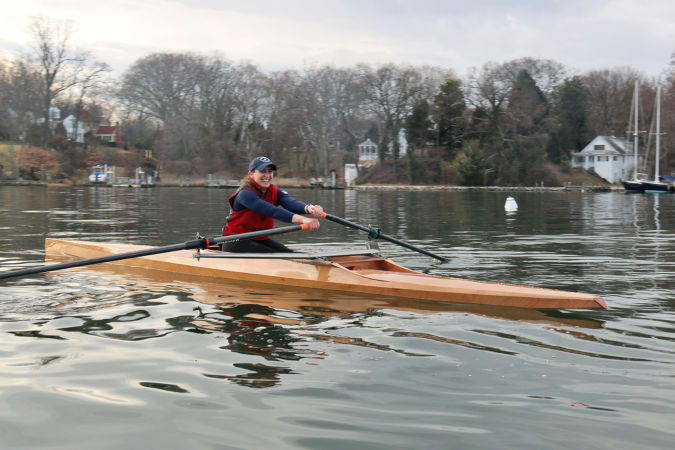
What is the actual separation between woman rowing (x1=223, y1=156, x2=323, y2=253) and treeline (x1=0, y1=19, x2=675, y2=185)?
5919 centimetres

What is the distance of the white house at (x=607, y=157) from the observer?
70625 millimetres

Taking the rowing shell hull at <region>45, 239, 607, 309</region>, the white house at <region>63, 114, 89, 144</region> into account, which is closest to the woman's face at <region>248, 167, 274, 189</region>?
the rowing shell hull at <region>45, 239, 607, 309</region>

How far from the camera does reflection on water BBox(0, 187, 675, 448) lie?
4105 mm

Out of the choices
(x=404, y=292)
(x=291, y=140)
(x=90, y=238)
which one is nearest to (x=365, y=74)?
(x=291, y=140)

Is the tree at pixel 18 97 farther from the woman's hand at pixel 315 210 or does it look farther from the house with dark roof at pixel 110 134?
the woman's hand at pixel 315 210

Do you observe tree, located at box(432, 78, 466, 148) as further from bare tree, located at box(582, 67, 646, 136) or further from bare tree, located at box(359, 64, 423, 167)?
bare tree, located at box(582, 67, 646, 136)

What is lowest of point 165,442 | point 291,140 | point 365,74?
point 165,442

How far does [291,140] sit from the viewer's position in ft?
257

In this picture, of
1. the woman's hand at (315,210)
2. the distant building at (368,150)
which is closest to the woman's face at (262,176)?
the woman's hand at (315,210)

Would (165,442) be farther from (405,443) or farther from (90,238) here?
(90,238)

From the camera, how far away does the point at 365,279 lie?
27.1 ft

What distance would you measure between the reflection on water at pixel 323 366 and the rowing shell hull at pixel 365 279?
161 millimetres

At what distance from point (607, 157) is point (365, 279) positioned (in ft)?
230

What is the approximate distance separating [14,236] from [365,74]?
6190 centimetres
